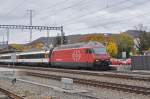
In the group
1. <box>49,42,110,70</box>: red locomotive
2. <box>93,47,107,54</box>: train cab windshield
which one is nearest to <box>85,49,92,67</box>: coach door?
<box>49,42,110,70</box>: red locomotive

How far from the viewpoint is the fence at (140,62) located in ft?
143

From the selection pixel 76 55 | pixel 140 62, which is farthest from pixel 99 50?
pixel 140 62

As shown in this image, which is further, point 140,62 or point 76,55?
point 76,55

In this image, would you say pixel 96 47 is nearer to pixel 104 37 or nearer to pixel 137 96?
pixel 137 96

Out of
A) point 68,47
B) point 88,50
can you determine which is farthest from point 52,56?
point 88,50

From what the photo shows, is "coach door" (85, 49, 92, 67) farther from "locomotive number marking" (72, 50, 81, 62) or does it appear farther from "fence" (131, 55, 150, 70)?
"fence" (131, 55, 150, 70)

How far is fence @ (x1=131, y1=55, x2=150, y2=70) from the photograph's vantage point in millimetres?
43562

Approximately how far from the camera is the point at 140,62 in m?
44.3

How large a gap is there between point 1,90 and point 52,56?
113 ft

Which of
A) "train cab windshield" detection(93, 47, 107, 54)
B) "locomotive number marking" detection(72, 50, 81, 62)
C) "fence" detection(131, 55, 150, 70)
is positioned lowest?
"fence" detection(131, 55, 150, 70)

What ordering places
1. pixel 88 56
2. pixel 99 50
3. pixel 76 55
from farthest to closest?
1. pixel 76 55
2. pixel 99 50
3. pixel 88 56

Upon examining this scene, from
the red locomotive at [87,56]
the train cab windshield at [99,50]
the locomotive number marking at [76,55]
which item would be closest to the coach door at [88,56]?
the red locomotive at [87,56]

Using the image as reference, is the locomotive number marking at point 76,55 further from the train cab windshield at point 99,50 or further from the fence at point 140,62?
the fence at point 140,62

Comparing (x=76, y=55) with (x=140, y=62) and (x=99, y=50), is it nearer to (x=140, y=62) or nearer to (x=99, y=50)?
(x=99, y=50)
